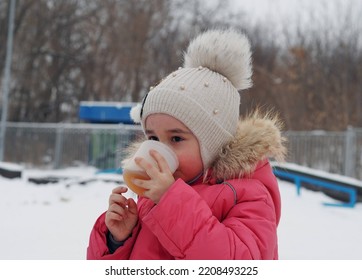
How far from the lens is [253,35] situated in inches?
1010

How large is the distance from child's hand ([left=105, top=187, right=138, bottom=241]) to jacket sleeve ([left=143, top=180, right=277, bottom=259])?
0.22 meters

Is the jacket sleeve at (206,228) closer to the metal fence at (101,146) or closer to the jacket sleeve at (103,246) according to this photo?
the jacket sleeve at (103,246)

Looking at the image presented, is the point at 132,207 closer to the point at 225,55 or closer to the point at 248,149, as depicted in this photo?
the point at 248,149

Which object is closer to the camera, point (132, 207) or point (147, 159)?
point (147, 159)

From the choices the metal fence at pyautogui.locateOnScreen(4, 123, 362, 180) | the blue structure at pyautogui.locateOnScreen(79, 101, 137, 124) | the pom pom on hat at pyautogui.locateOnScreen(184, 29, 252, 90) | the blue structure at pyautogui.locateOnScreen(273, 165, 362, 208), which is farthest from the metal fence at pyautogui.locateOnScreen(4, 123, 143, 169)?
the pom pom on hat at pyautogui.locateOnScreen(184, 29, 252, 90)

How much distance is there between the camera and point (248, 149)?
5.08ft

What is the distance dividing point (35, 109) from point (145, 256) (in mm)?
21970

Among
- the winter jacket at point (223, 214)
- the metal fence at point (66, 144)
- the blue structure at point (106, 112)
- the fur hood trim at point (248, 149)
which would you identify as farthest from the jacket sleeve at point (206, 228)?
the blue structure at point (106, 112)

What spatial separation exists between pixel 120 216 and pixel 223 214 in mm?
390

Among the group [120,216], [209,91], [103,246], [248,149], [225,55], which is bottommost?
[103,246]

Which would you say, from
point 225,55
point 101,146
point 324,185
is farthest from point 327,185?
point 101,146

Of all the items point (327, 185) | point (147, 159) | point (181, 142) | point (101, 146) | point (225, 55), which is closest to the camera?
point (147, 159)

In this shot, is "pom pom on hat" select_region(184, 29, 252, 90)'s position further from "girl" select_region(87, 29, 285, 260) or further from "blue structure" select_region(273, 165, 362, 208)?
"blue structure" select_region(273, 165, 362, 208)

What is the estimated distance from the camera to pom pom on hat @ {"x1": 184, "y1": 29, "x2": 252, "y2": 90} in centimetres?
170
